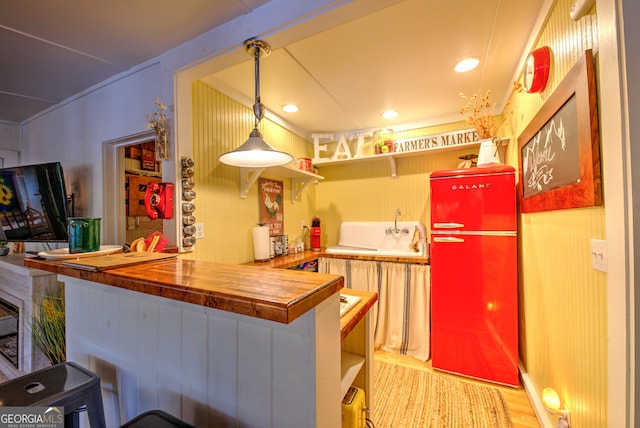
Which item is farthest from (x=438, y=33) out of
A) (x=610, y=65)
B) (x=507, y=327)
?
(x=507, y=327)

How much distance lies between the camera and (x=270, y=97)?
2.21 metres

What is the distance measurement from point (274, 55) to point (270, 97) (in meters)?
0.60

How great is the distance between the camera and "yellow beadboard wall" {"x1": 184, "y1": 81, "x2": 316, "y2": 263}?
6.00 feet

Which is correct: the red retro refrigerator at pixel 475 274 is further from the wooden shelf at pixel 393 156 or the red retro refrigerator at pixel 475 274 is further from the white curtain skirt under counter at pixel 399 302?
the wooden shelf at pixel 393 156

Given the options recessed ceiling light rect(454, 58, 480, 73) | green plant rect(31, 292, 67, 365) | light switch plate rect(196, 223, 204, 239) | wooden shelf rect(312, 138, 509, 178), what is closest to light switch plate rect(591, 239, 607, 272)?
recessed ceiling light rect(454, 58, 480, 73)

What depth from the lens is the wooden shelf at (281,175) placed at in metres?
2.15

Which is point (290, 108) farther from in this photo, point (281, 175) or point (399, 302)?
point (399, 302)

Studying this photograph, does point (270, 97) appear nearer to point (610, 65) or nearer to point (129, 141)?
point (129, 141)

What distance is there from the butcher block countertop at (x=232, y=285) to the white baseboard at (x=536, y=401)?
69.3 inches

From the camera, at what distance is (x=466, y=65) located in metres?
1.76

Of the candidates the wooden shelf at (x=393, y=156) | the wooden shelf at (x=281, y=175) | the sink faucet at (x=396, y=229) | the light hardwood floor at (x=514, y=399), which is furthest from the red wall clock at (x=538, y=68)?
the light hardwood floor at (x=514, y=399)

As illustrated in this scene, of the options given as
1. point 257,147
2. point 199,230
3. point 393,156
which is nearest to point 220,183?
point 199,230

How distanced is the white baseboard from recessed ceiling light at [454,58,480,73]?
223 cm

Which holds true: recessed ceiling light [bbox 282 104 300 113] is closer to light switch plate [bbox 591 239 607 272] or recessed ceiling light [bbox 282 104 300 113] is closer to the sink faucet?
the sink faucet
